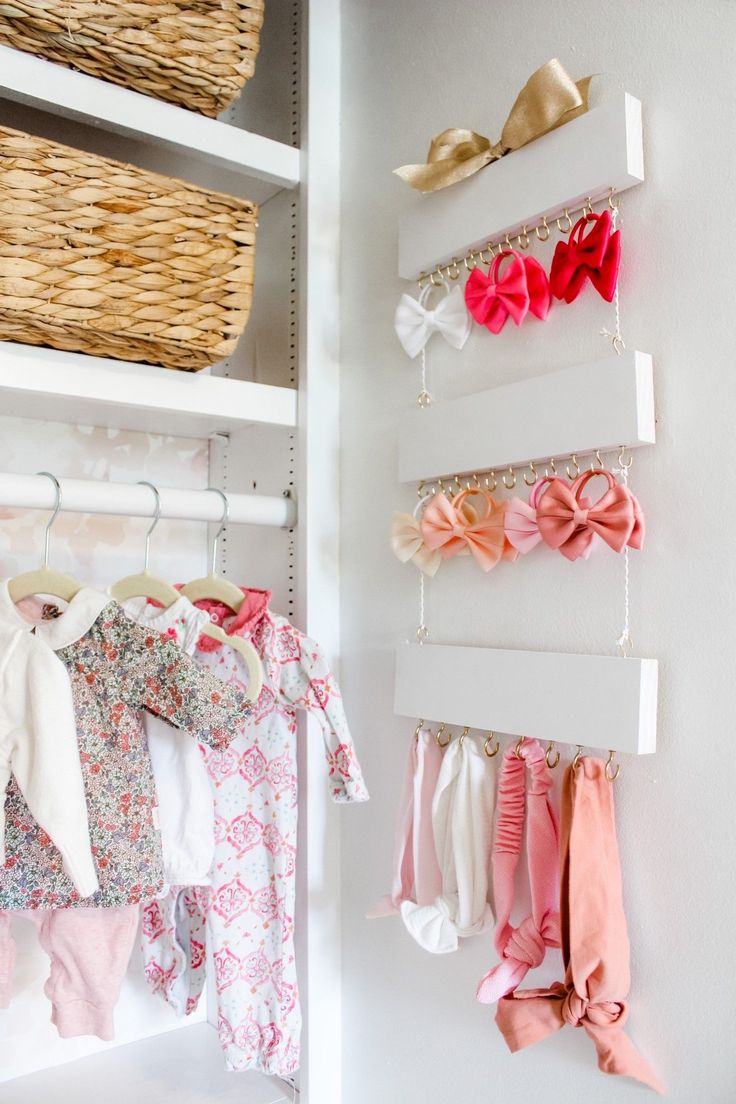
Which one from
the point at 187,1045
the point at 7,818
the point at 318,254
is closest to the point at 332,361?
the point at 318,254

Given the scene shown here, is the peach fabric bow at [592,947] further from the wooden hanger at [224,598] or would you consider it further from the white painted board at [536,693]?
the wooden hanger at [224,598]

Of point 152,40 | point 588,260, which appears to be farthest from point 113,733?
point 152,40

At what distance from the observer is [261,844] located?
1.24m

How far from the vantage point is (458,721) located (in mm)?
1112

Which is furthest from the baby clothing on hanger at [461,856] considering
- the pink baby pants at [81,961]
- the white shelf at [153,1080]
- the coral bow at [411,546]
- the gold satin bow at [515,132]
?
the gold satin bow at [515,132]

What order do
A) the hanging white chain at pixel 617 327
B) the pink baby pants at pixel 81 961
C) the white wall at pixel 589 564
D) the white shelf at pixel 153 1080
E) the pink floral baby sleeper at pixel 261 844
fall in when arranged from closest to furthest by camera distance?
the white wall at pixel 589 564 → the hanging white chain at pixel 617 327 → the pink baby pants at pixel 81 961 → the pink floral baby sleeper at pixel 261 844 → the white shelf at pixel 153 1080

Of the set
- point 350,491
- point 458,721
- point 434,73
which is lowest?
point 458,721

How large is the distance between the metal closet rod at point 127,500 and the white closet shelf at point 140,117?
1.58ft

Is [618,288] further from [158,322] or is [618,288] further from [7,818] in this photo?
[7,818]

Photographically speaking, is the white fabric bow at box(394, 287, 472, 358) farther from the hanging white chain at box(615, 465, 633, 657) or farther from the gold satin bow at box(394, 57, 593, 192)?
the hanging white chain at box(615, 465, 633, 657)

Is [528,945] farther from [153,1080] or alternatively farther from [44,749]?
[153,1080]

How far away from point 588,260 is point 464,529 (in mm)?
344

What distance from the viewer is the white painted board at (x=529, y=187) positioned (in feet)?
3.11

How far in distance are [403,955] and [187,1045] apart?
1.59ft
